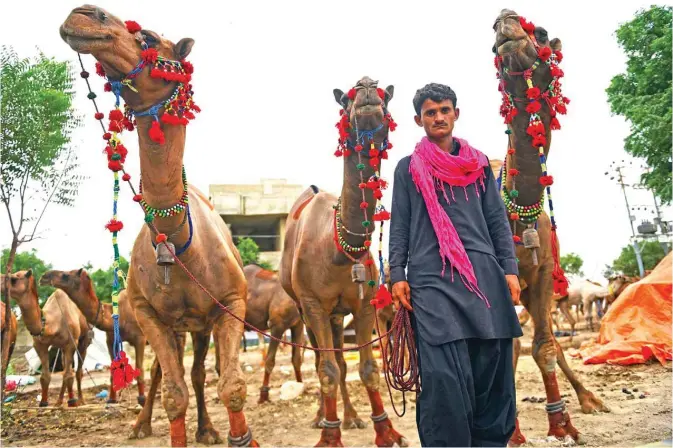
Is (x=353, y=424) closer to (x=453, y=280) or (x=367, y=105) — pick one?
(x=367, y=105)

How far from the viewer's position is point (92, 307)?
1054 cm

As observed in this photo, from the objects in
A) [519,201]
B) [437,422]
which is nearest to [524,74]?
[519,201]

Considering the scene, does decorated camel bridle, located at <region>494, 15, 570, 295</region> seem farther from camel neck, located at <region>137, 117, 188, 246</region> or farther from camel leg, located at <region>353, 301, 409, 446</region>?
camel neck, located at <region>137, 117, 188, 246</region>

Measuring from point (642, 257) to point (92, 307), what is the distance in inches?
1393

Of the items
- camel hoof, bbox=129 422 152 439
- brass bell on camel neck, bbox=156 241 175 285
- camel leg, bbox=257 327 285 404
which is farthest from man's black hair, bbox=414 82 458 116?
camel leg, bbox=257 327 285 404

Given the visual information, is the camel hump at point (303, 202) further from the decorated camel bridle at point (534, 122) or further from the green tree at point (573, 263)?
the green tree at point (573, 263)

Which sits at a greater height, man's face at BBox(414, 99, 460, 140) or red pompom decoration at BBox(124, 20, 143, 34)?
red pompom decoration at BBox(124, 20, 143, 34)

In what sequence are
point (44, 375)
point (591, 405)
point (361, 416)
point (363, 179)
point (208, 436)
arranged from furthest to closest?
1. point (44, 375)
2. point (361, 416)
3. point (208, 436)
4. point (591, 405)
5. point (363, 179)

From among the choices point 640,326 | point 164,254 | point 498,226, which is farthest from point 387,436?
point 640,326

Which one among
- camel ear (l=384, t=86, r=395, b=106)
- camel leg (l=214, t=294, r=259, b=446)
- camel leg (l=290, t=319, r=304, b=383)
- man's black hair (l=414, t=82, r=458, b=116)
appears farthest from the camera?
camel leg (l=290, t=319, r=304, b=383)

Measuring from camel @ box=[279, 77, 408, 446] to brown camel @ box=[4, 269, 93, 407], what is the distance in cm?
533

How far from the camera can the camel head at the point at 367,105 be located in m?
5.12

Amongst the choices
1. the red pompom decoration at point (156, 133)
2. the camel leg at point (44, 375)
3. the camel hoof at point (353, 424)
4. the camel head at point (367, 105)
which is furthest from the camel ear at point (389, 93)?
the camel leg at point (44, 375)

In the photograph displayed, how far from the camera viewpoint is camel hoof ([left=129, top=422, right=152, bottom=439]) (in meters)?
6.83
